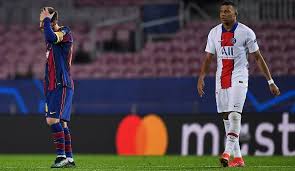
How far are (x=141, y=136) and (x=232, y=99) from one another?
7313 millimetres

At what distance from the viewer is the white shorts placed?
443 inches

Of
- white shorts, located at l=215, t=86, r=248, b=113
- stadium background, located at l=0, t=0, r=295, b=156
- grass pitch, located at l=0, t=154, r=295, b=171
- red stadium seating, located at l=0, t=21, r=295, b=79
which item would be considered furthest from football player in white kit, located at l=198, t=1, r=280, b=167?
red stadium seating, located at l=0, t=21, r=295, b=79

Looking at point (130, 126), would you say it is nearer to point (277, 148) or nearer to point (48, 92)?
point (277, 148)

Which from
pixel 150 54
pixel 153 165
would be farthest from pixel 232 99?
pixel 150 54

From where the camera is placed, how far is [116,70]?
25.5 m

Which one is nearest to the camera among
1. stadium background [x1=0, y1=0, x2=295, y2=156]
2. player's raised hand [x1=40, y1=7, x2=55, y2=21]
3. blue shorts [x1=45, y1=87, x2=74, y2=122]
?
player's raised hand [x1=40, y1=7, x2=55, y2=21]

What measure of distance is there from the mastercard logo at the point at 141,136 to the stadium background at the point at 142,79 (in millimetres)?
21

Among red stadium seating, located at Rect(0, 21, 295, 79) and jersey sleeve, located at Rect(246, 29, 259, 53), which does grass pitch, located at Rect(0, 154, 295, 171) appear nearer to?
jersey sleeve, located at Rect(246, 29, 259, 53)

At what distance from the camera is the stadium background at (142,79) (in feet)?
58.4

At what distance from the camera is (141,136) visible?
18.4m

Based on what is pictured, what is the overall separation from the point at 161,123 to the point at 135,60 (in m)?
7.62

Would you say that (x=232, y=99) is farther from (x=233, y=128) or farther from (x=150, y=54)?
(x=150, y=54)

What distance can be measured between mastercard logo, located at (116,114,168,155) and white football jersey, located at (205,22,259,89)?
6.84 m

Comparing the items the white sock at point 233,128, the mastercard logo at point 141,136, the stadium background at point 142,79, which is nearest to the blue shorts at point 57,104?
the white sock at point 233,128
